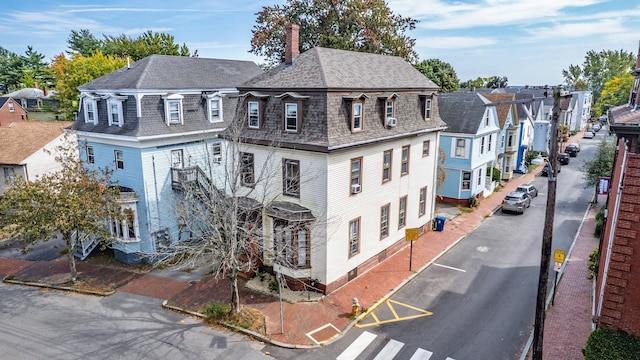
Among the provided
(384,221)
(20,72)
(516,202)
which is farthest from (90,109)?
(20,72)

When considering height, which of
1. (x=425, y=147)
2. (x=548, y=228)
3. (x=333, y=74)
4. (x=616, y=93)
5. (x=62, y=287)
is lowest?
(x=62, y=287)

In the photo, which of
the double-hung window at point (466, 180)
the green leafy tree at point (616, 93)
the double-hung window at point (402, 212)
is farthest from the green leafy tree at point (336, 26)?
the green leafy tree at point (616, 93)

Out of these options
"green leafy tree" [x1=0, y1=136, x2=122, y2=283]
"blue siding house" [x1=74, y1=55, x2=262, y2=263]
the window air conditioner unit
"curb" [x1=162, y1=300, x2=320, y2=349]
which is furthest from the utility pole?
"green leafy tree" [x1=0, y1=136, x2=122, y2=283]

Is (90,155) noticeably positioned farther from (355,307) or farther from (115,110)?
(355,307)

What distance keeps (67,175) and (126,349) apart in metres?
10.2

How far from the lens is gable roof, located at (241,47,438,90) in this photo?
18.7m

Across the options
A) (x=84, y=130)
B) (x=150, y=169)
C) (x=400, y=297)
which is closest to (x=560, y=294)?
(x=400, y=297)

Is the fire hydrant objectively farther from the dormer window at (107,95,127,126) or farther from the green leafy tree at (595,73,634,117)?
the green leafy tree at (595,73,634,117)

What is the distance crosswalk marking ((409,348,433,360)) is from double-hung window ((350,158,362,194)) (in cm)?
751

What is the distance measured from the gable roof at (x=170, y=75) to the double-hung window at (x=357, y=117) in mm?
11574

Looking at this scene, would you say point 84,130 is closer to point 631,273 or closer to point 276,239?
point 276,239

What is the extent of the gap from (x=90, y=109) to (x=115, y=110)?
9.23ft

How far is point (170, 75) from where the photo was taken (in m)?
24.8

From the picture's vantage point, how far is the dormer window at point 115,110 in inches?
899
